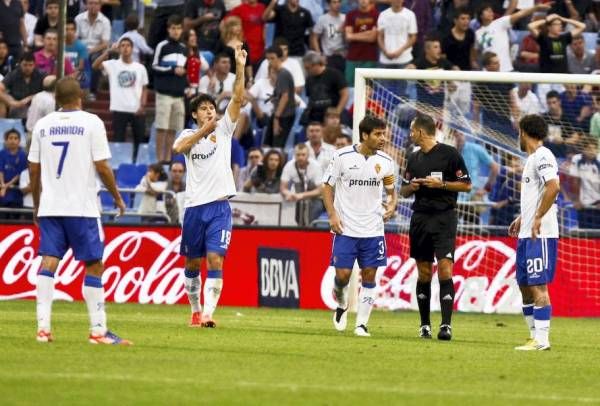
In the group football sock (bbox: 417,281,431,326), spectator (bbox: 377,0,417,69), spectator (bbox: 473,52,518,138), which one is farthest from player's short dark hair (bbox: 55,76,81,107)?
spectator (bbox: 377,0,417,69)

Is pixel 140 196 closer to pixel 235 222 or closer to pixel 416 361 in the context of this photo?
pixel 235 222

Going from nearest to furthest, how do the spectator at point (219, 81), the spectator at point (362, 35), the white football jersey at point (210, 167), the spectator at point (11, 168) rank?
1. the white football jersey at point (210, 167)
2. the spectator at point (11, 168)
3. the spectator at point (219, 81)
4. the spectator at point (362, 35)

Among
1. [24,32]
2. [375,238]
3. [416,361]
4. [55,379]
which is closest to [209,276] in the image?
[375,238]

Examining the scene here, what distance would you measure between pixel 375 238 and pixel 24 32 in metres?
15.0

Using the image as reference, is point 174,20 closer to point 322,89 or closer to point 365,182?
point 322,89

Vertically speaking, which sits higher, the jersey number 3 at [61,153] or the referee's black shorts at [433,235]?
the jersey number 3 at [61,153]

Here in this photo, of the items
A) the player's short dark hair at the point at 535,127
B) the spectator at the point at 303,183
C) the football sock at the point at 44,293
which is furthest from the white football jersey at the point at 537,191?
the spectator at the point at 303,183

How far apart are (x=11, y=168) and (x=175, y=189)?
A: 123 inches

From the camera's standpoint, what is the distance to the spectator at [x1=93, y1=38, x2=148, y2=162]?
27828 millimetres

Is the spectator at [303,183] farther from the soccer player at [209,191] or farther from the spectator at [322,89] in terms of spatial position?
the soccer player at [209,191]

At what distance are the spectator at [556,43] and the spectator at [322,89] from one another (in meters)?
3.72

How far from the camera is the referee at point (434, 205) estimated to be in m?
16.6

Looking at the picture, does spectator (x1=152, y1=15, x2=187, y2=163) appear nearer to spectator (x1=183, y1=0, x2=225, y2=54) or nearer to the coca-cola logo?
spectator (x1=183, y1=0, x2=225, y2=54)

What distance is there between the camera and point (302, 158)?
80.6ft
